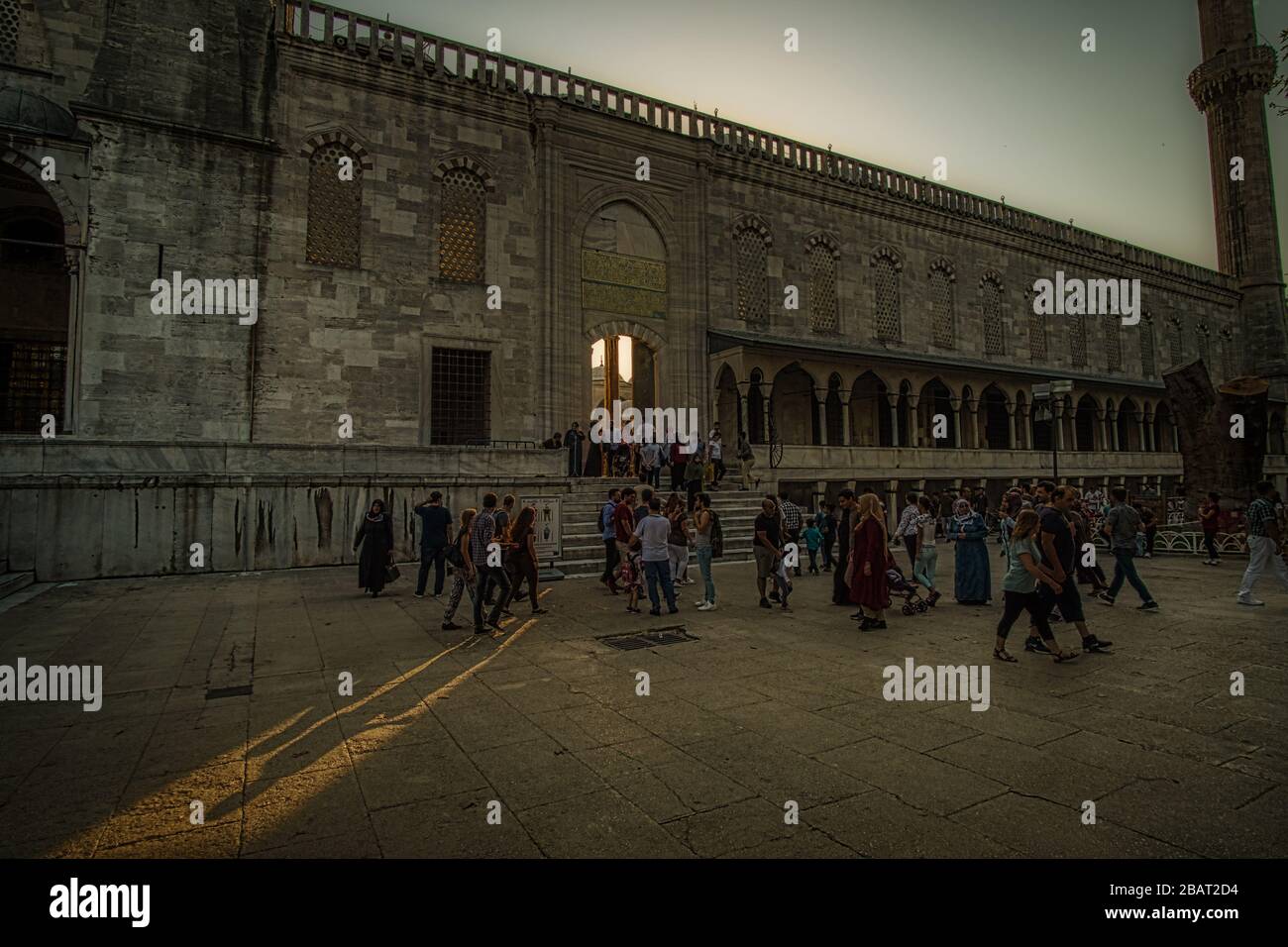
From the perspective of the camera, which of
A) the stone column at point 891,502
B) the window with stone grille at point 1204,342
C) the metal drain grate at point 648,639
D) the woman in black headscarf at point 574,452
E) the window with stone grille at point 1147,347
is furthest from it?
the window with stone grille at point 1204,342

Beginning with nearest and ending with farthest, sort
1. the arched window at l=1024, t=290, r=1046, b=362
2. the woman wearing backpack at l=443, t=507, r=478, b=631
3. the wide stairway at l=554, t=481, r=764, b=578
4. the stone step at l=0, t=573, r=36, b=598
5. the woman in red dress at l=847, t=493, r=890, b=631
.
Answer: the woman in red dress at l=847, t=493, r=890, b=631 < the woman wearing backpack at l=443, t=507, r=478, b=631 < the stone step at l=0, t=573, r=36, b=598 < the wide stairway at l=554, t=481, r=764, b=578 < the arched window at l=1024, t=290, r=1046, b=362

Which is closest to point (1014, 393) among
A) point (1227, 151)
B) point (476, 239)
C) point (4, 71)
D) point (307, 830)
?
point (476, 239)

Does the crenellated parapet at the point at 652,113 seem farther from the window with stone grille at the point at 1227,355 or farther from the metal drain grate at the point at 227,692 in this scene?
the metal drain grate at the point at 227,692

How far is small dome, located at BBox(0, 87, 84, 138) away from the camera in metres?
14.9

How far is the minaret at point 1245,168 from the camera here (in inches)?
1585

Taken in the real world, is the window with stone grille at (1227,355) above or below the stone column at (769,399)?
above

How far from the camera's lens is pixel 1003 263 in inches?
1262

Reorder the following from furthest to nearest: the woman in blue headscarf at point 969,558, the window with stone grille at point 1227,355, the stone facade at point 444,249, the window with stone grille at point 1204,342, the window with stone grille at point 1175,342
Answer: the window with stone grille at point 1227,355, the window with stone grille at point 1204,342, the window with stone grille at point 1175,342, the stone facade at point 444,249, the woman in blue headscarf at point 969,558

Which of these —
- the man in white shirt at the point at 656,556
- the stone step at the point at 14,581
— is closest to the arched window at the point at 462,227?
the stone step at the point at 14,581

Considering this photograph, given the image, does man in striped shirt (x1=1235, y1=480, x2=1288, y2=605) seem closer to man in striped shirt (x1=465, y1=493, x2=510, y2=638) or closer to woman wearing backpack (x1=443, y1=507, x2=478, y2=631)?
man in striped shirt (x1=465, y1=493, x2=510, y2=638)

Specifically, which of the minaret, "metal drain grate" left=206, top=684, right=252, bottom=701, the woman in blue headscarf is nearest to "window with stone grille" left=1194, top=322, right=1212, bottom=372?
the minaret

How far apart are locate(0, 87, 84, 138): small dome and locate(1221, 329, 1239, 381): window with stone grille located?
58211mm

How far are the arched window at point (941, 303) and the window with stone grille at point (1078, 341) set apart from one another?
943cm

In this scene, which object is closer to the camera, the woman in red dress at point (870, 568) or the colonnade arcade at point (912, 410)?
the woman in red dress at point (870, 568)
